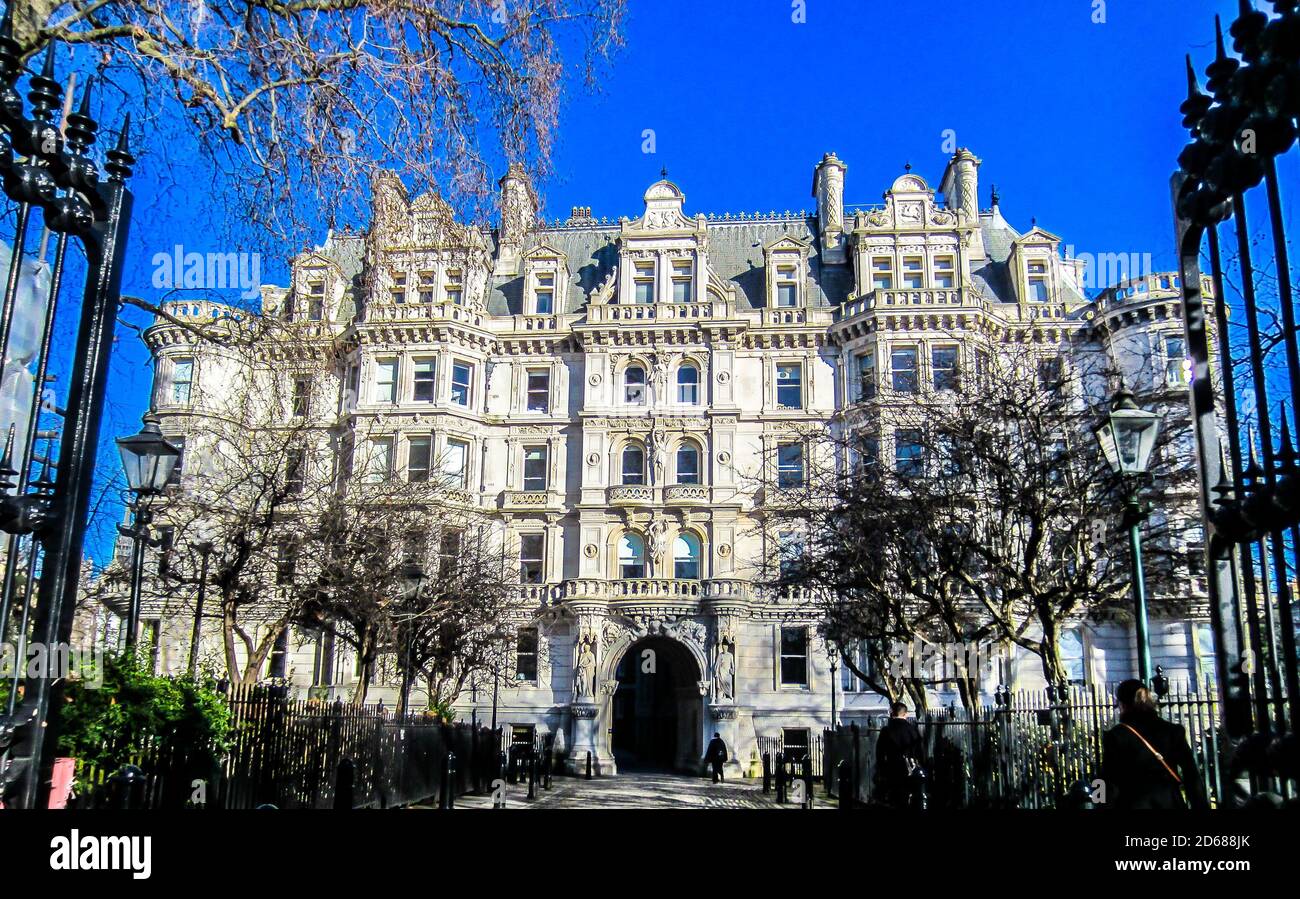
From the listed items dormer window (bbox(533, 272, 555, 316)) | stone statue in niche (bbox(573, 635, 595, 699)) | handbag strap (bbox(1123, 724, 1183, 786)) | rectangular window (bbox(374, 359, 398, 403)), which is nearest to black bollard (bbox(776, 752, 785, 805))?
stone statue in niche (bbox(573, 635, 595, 699))

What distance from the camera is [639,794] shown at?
26016 mm

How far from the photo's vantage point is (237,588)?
66.6 feet

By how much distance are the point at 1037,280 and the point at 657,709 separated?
2356 cm

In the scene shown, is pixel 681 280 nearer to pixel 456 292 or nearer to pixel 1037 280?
pixel 456 292

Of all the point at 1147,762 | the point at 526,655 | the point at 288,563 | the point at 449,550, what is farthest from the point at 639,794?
the point at 1147,762

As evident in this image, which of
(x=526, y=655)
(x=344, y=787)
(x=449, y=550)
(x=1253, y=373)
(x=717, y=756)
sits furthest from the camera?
(x=526, y=655)

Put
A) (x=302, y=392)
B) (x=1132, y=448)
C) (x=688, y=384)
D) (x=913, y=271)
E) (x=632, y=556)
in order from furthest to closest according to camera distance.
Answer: (x=913, y=271), (x=688, y=384), (x=632, y=556), (x=1132, y=448), (x=302, y=392)

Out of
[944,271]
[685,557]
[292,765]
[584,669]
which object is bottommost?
[292,765]

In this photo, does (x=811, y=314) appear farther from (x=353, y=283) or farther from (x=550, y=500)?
(x=353, y=283)

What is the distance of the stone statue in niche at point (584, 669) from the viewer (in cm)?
3559

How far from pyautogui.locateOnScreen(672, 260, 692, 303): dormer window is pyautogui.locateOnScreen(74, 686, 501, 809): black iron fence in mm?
23671

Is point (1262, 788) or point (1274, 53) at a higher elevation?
point (1274, 53)
